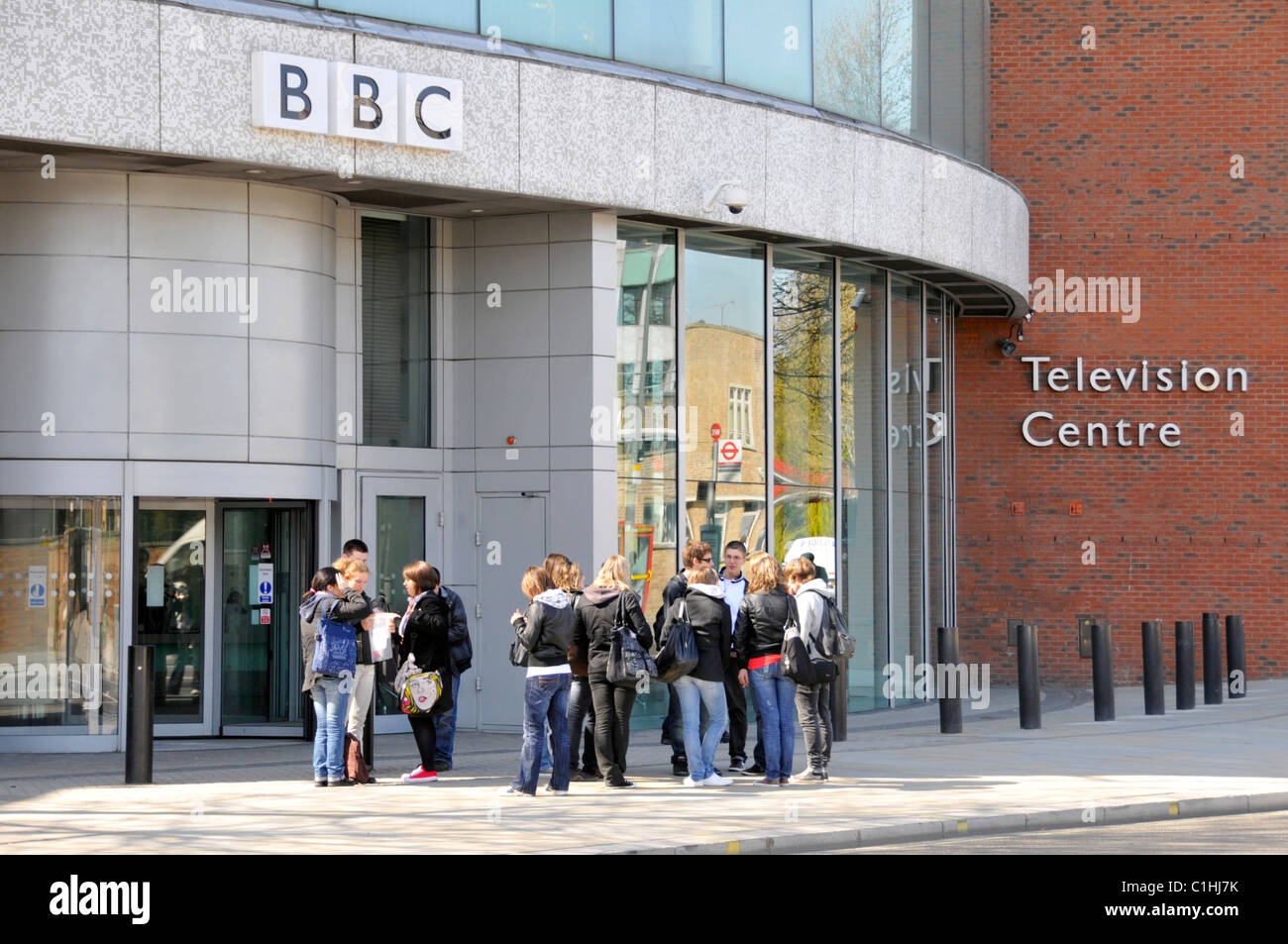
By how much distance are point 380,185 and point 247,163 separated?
1.47m

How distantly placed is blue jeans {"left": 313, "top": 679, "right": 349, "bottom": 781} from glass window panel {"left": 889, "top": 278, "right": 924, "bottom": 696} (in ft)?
32.4

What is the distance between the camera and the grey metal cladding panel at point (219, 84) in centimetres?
1425

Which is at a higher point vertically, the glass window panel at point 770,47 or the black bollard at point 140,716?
the glass window panel at point 770,47

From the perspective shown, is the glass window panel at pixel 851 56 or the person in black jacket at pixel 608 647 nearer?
the person in black jacket at pixel 608 647

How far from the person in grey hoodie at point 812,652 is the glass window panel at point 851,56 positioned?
7371 millimetres

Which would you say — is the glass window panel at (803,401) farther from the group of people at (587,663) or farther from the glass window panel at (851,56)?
the group of people at (587,663)

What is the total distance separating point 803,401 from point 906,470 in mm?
2909

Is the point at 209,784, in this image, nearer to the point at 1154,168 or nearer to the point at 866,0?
the point at 866,0

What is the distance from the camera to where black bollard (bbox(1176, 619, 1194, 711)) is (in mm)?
20328

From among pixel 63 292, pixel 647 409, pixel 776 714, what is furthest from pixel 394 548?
pixel 776 714

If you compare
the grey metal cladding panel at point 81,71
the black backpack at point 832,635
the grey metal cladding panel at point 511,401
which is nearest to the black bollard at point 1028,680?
the black backpack at point 832,635

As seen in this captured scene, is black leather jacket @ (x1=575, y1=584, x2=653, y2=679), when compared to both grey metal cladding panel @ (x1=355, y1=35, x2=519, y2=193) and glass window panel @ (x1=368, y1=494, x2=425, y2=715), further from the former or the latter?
glass window panel @ (x1=368, y1=494, x2=425, y2=715)

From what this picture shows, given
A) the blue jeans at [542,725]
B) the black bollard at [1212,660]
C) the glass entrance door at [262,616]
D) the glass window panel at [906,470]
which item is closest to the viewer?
the blue jeans at [542,725]
